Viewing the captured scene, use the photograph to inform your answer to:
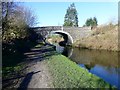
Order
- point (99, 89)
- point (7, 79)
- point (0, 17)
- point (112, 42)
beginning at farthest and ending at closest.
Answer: point (112, 42)
point (0, 17)
point (7, 79)
point (99, 89)

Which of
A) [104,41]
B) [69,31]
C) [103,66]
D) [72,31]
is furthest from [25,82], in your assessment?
[72,31]

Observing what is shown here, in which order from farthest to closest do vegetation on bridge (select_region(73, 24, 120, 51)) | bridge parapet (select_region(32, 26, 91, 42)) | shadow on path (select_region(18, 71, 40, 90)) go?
1. bridge parapet (select_region(32, 26, 91, 42))
2. vegetation on bridge (select_region(73, 24, 120, 51))
3. shadow on path (select_region(18, 71, 40, 90))

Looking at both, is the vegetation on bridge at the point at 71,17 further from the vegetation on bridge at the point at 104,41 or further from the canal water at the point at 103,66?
the canal water at the point at 103,66

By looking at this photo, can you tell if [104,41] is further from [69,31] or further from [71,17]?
[71,17]

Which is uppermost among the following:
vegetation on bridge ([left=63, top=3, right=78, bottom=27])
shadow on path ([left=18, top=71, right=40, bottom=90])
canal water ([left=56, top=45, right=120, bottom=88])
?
vegetation on bridge ([left=63, top=3, right=78, bottom=27])

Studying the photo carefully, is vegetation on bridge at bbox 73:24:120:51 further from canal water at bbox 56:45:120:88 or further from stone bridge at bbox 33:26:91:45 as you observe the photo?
canal water at bbox 56:45:120:88

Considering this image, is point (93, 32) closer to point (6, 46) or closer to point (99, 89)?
point (6, 46)

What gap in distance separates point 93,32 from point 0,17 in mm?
42819

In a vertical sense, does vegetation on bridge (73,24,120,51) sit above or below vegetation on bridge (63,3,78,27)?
below

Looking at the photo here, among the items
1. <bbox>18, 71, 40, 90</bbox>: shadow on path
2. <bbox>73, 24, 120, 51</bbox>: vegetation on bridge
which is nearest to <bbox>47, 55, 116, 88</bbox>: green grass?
<bbox>18, 71, 40, 90</bbox>: shadow on path

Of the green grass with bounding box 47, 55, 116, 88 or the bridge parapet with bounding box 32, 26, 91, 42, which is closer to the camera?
the green grass with bounding box 47, 55, 116, 88

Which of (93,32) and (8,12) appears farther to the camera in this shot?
(93,32)

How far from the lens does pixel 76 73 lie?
1678 cm

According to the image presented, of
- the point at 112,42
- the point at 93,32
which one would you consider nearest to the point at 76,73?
the point at 112,42
